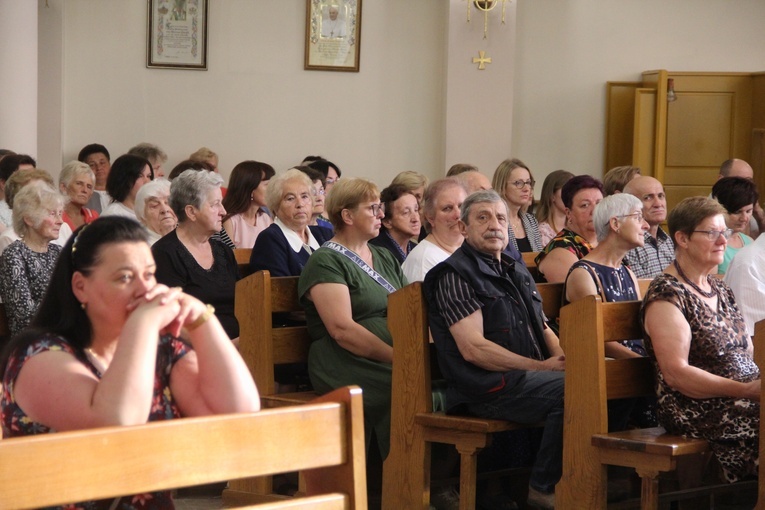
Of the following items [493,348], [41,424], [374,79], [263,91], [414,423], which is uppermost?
[374,79]

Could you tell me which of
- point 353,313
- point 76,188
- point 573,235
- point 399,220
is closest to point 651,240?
point 573,235

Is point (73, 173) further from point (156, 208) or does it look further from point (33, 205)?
point (33, 205)

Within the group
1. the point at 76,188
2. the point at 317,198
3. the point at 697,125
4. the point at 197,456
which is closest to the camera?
the point at 197,456

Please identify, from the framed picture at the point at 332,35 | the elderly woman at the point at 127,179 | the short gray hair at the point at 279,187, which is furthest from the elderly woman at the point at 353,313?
the framed picture at the point at 332,35

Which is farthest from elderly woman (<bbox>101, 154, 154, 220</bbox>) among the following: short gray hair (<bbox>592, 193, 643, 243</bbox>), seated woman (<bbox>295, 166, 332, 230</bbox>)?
short gray hair (<bbox>592, 193, 643, 243</bbox>)

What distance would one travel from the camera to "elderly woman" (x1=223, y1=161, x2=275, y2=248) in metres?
6.20

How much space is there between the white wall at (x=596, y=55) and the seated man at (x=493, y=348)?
236 inches

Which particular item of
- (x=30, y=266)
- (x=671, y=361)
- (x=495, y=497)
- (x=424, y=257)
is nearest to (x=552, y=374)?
(x=671, y=361)

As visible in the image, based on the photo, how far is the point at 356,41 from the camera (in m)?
9.35

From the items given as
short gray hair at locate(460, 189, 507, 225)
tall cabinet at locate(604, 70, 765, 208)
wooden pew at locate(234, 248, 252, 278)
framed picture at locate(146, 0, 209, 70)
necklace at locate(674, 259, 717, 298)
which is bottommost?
wooden pew at locate(234, 248, 252, 278)

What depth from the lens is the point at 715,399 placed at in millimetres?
3377

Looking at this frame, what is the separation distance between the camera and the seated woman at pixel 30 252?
14.5 feet

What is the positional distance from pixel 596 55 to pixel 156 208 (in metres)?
5.75

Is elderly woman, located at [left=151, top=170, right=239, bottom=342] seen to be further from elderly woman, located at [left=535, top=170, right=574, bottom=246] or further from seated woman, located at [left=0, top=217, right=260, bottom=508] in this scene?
elderly woman, located at [left=535, top=170, right=574, bottom=246]
